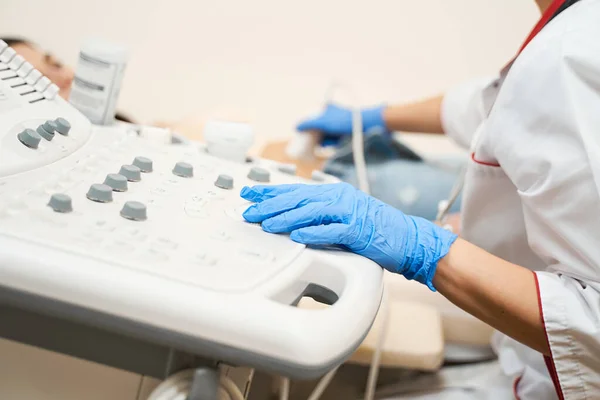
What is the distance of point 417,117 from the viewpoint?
1.49 meters

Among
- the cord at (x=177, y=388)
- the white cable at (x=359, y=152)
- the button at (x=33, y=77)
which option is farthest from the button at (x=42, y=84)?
the white cable at (x=359, y=152)

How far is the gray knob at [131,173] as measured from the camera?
63 centimetres

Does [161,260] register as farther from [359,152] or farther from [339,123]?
[339,123]

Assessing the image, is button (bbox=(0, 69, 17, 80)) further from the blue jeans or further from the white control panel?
the blue jeans

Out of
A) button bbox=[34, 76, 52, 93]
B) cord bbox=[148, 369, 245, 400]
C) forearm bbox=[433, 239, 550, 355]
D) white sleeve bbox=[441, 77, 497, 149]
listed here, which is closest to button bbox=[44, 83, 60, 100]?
button bbox=[34, 76, 52, 93]

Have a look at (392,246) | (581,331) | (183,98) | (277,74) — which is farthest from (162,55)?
(581,331)

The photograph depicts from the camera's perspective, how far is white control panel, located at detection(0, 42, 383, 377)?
1.49 feet

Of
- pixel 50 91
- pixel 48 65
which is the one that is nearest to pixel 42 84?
pixel 50 91

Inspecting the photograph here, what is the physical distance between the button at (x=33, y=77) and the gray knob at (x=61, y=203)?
0.29m

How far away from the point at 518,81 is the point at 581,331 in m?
0.32

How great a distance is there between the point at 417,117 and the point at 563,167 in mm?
813

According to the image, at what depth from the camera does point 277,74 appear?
1725 mm

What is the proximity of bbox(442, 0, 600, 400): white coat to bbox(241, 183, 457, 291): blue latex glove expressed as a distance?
12 cm

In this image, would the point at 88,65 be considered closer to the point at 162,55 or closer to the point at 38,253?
the point at 38,253
